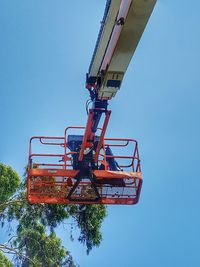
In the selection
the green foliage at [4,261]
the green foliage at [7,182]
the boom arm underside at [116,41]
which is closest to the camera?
the boom arm underside at [116,41]

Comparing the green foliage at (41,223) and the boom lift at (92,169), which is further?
the green foliage at (41,223)

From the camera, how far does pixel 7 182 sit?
15.0 metres

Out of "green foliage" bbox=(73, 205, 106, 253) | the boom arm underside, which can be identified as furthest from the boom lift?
"green foliage" bbox=(73, 205, 106, 253)

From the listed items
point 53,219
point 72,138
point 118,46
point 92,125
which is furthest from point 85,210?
point 118,46

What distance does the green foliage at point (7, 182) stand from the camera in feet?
49.0

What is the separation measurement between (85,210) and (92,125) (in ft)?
23.5

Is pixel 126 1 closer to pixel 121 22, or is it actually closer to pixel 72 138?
pixel 121 22

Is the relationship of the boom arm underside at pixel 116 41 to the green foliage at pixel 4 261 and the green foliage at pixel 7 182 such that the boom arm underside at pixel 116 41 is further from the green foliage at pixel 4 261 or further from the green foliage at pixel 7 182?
the green foliage at pixel 4 261

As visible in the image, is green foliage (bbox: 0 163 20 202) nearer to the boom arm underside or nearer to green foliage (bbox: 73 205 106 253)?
green foliage (bbox: 73 205 106 253)

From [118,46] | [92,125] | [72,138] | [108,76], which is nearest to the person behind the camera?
[118,46]

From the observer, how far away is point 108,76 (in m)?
7.29

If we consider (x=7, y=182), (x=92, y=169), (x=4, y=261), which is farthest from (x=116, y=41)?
(x=4, y=261)

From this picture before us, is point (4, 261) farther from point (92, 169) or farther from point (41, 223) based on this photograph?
point (92, 169)

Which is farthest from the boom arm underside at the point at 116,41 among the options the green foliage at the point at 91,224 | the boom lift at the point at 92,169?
the green foliage at the point at 91,224
